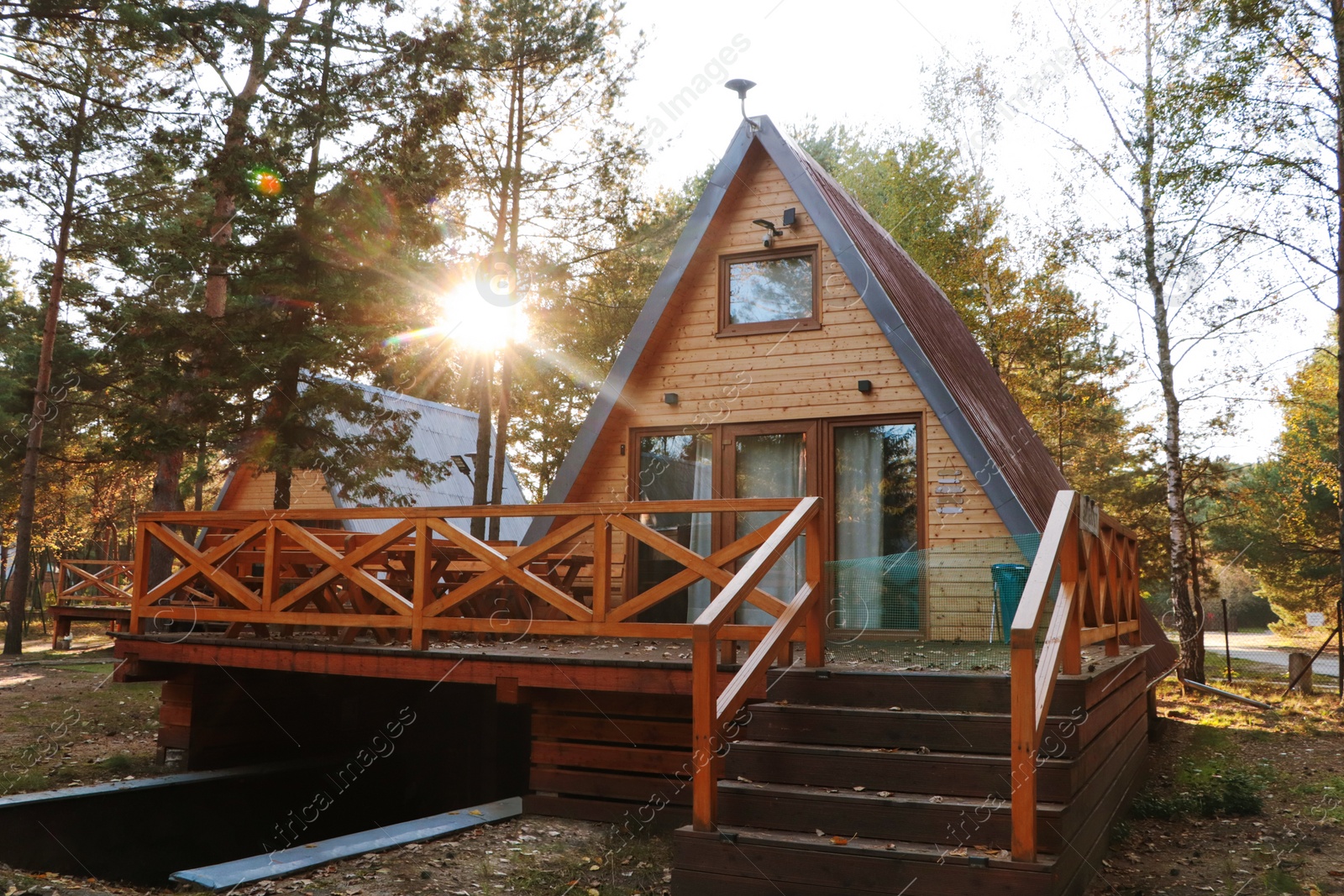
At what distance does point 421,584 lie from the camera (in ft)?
23.2

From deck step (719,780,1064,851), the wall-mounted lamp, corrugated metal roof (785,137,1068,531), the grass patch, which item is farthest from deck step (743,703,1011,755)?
the wall-mounted lamp

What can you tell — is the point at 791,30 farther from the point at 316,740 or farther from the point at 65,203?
the point at 65,203

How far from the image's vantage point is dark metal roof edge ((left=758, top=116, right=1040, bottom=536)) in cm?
824

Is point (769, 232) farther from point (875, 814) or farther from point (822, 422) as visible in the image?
point (875, 814)

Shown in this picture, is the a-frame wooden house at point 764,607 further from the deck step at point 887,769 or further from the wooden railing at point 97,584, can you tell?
the wooden railing at point 97,584

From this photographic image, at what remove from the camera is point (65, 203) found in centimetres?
1853

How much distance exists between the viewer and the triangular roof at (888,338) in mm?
→ 8461

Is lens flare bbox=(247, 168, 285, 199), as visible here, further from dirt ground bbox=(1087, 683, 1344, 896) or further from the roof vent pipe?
dirt ground bbox=(1087, 683, 1344, 896)

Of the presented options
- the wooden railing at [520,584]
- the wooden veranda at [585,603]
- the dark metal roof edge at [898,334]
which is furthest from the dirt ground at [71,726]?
the dark metal roof edge at [898,334]

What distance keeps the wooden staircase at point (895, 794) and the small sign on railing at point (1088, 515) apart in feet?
2.63

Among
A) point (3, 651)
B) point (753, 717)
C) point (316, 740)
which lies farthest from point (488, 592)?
point (3, 651)

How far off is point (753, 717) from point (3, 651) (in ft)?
59.6

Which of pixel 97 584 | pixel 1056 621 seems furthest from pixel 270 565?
pixel 97 584

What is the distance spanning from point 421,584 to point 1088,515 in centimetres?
452
